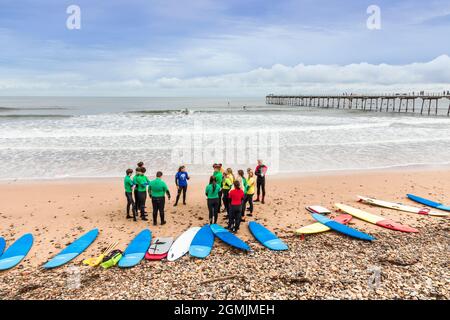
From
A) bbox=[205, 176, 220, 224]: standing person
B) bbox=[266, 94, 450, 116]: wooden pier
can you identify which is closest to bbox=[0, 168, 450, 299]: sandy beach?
bbox=[205, 176, 220, 224]: standing person

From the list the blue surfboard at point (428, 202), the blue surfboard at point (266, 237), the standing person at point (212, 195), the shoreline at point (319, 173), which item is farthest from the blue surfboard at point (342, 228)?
the shoreline at point (319, 173)

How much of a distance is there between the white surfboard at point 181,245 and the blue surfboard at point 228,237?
1.75 feet

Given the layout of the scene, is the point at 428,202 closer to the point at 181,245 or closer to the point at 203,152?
the point at 181,245

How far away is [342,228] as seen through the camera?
7.91 metres

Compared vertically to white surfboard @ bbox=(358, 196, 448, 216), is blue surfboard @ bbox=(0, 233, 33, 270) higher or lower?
higher

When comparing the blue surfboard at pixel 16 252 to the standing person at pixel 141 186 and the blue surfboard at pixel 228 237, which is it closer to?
the standing person at pixel 141 186

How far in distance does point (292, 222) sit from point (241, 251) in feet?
7.99

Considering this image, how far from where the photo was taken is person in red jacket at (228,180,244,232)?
7.66 meters

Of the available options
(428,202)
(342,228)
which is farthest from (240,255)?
(428,202)

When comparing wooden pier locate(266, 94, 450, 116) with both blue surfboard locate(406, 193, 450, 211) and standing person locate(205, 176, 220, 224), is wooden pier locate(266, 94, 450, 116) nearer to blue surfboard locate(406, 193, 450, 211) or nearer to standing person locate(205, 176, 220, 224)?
blue surfboard locate(406, 193, 450, 211)

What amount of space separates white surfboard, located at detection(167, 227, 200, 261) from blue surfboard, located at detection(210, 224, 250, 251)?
0.53 m

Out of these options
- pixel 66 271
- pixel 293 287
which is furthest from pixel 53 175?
pixel 293 287

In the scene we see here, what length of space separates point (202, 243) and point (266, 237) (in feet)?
5.22

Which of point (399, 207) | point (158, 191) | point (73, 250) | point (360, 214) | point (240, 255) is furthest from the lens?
point (399, 207)
